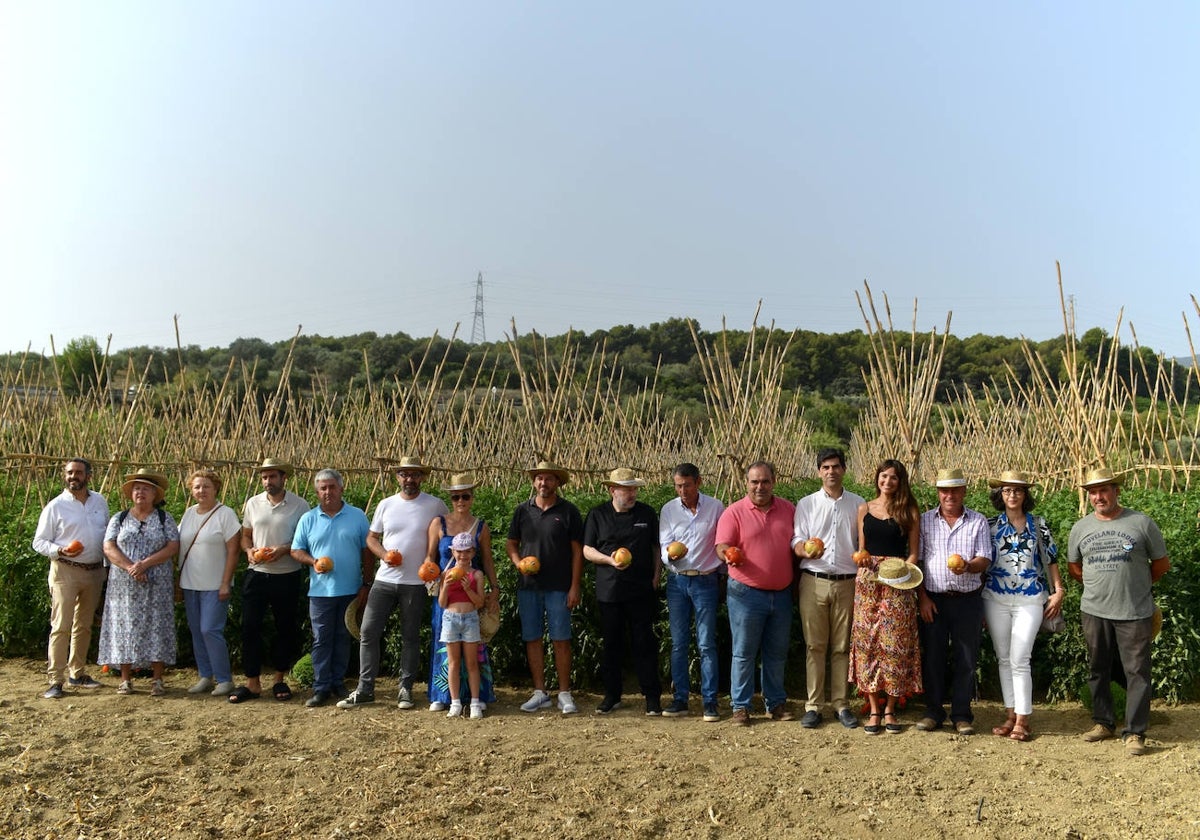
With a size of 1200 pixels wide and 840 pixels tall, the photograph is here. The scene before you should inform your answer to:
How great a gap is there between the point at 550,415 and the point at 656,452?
896 centimetres

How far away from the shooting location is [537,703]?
6043mm

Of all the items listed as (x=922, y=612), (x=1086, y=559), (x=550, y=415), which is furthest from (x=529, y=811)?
(x=550, y=415)

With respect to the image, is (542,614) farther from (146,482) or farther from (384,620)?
(146,482)

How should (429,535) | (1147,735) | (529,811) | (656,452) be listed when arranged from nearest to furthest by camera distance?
(529,811) < (1147,735) < (429,535) < (656,452)

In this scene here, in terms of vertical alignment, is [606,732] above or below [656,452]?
below

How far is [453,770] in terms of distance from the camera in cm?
476

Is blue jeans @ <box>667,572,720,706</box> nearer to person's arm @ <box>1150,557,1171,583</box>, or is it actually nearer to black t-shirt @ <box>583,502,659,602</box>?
black t-shirt @ <box>583,502,659,602</box>

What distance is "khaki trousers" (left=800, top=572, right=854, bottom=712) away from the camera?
5668 millimetres

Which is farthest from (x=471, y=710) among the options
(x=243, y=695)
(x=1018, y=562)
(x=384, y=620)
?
(x=1018, y=562)

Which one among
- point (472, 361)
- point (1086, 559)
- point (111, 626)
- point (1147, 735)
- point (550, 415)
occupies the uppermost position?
point (472, 361)

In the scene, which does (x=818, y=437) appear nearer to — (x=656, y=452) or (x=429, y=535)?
(x=656, y=452)

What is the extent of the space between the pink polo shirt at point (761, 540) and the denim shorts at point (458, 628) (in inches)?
66.5

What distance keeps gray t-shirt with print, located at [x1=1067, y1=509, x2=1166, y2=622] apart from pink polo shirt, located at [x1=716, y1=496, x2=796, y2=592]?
5.63ft

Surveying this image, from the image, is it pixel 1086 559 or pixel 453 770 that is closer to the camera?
pixel 453 770
